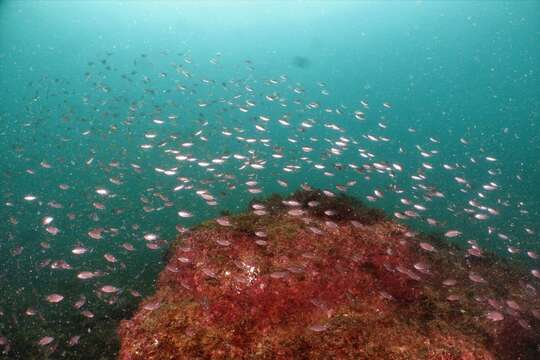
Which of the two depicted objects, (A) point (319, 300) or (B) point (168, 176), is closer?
(A) point (319, 300)

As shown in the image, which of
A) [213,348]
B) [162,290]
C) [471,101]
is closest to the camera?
[213,348]

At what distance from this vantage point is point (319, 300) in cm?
722

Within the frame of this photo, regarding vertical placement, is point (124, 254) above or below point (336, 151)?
below

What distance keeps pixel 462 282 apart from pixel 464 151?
84535mm

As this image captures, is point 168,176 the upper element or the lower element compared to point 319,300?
lower

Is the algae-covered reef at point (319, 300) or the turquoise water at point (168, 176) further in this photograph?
the turquoise water at point (168, 176)

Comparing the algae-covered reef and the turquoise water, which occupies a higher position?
the algae-covered reef

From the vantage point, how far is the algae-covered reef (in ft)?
20.1

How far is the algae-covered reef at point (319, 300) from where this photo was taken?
6.12m

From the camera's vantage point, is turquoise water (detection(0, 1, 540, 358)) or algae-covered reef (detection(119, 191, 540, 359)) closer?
algae-covered reef (detection(119, 191, 540, 359))

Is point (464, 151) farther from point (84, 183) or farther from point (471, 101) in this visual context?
point (471, 101)

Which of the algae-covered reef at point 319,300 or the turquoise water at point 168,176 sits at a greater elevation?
the algae-covered reef at point 319,300

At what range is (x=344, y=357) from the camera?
568 cm

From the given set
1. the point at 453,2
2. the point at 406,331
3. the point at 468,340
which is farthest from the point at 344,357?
the point at 453,2
